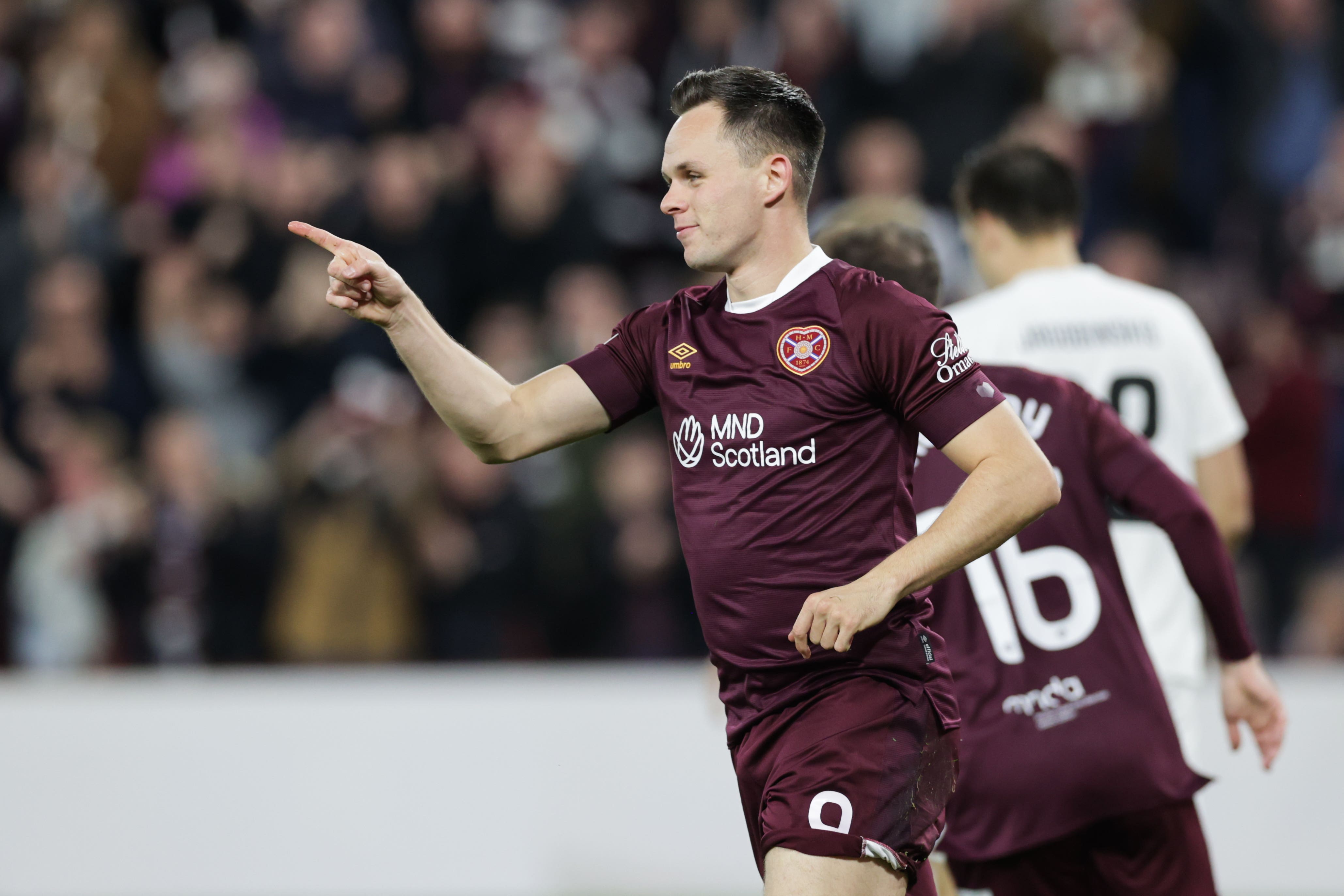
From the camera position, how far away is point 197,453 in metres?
9.73

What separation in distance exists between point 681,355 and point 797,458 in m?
0.39

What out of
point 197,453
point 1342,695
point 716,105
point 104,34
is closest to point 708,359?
point 716,105

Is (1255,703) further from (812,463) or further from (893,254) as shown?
(812,463)

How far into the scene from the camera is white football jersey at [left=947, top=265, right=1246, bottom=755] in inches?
189

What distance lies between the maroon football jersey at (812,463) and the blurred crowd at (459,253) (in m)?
5.39

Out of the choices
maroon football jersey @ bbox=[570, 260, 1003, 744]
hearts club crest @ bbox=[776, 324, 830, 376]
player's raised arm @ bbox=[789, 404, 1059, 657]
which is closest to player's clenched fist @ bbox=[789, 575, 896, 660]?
player's raised arm @ bbox=[789, 404, 1059, 657]

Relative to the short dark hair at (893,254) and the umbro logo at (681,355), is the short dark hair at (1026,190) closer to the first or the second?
the short dark hair at (893,254)

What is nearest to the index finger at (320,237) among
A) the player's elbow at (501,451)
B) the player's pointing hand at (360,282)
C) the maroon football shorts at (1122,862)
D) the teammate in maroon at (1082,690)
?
the player's pointing hand at (360,282)

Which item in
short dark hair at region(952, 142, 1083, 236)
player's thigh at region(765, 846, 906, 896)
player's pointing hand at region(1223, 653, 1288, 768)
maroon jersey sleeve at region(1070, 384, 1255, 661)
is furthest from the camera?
short dark hair at region(952, 142, 1083, 236)

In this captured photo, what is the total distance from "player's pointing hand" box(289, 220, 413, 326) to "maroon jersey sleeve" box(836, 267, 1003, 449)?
3.19 ft

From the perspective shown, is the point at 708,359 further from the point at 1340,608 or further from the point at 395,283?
the point at 1340,608

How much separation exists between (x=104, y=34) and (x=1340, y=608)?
8.52 metres

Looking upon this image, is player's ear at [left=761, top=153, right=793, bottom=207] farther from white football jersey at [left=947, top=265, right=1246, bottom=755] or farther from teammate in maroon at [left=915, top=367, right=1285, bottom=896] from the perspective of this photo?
white football jersey at [left=947, top=265, right=1246, bottom=755]

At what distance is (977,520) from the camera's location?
343cm
